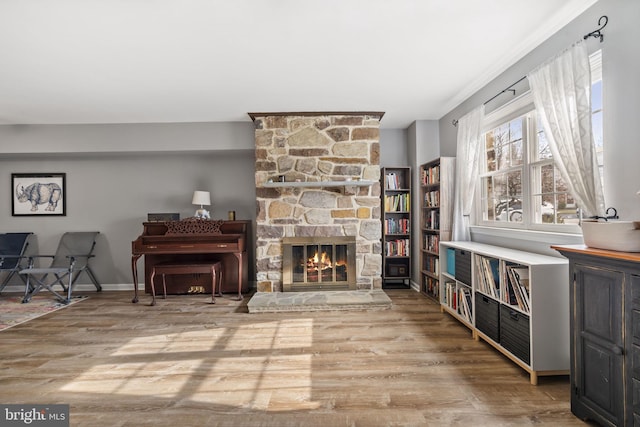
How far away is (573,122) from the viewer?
200cm

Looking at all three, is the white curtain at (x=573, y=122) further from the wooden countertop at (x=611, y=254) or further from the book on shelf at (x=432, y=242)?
the book on shelf at (x=432, y=242)

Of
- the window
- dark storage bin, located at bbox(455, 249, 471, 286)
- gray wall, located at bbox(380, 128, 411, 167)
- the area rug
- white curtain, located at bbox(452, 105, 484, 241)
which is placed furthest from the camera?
gray wall, located at bbox(380, 128, 411, 167)

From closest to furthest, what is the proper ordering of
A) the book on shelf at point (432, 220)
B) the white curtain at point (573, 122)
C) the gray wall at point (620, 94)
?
the gray wall at point (620, 94)
the white curtain at point (573, 122)
the book on shelf at point (432, 220)

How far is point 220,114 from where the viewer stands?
4094mm

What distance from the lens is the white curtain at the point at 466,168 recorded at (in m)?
3.26

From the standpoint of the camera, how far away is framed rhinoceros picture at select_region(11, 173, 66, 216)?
4738 millimetres

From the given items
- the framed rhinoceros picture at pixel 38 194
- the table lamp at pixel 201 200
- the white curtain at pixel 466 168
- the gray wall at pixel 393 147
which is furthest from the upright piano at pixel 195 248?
the white curtain at pixel 466 168

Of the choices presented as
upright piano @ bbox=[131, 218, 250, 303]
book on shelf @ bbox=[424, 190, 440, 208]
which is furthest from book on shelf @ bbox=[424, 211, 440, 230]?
upright piano @ bbox=[131, 218, 250, 303]

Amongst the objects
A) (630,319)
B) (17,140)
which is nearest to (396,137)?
(630,319)

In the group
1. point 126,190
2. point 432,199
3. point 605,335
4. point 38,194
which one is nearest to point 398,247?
point 432,199

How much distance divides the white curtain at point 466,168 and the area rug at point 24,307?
4896 millimetres

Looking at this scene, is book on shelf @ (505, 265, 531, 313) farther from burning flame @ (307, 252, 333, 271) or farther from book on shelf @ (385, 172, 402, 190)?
book on shelf @ (385, 172, 402, 190)

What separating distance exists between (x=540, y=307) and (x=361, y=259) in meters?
2.26

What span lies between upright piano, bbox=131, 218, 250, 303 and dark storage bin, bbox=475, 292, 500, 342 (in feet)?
9.13
